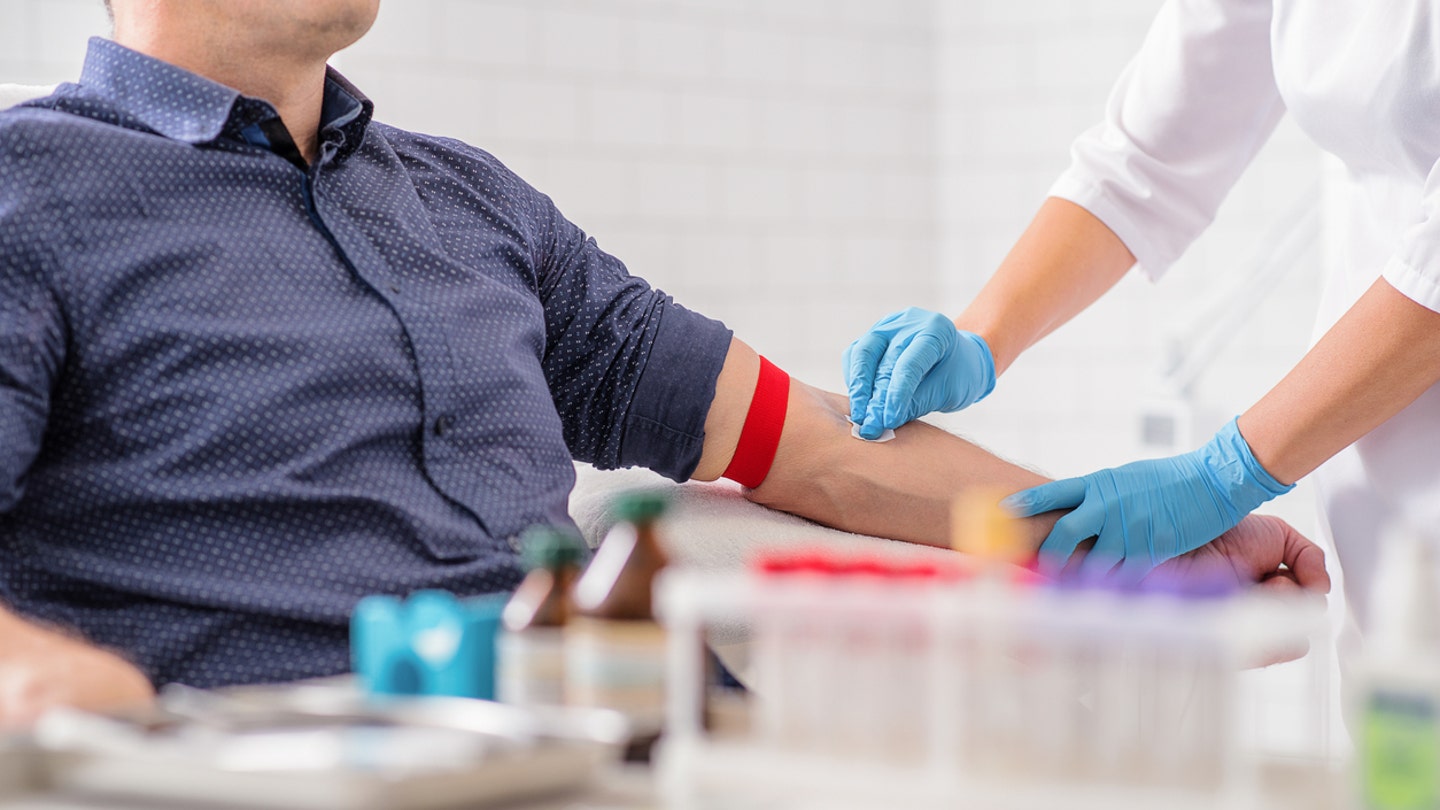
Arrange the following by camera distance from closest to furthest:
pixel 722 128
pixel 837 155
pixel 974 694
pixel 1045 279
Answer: pixel 974 694
pixel 1045 279
pixel 722 128
pixel 837 155

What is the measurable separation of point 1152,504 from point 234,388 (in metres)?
1.01

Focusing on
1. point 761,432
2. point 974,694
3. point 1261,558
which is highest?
point 761,432

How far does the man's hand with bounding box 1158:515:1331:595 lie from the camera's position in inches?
66.6

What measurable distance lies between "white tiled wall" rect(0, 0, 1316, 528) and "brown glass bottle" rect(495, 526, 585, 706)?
233cm

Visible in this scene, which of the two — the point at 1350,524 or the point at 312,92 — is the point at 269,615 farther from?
the point at 1350,524

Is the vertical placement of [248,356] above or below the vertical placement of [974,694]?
above

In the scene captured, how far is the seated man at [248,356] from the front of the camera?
1.22 meters

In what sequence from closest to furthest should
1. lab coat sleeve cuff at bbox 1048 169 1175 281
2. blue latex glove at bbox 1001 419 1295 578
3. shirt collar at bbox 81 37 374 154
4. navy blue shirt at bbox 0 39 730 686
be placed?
navy blue shirt at bbox 0 39 730 686
shirt collar at bbox 81 37 374 154
blue latex glove at bbox 1001 419 1295 578
lab coat sleeve cuff at bbox 1048 169 1175 281

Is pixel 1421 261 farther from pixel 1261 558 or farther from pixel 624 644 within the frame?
pixel 624 644

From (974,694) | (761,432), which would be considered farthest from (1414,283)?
(974,694)

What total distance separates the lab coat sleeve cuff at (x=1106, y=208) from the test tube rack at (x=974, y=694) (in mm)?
1405

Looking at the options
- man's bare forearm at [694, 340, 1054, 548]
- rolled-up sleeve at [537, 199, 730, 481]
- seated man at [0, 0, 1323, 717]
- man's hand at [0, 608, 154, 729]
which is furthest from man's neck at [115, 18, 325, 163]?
man's hand at [0, 608, 154, 729]

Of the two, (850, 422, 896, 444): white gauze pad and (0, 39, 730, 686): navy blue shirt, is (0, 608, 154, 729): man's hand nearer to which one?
(0, 39, 730, 686): navy blue shirt

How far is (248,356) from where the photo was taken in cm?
128
